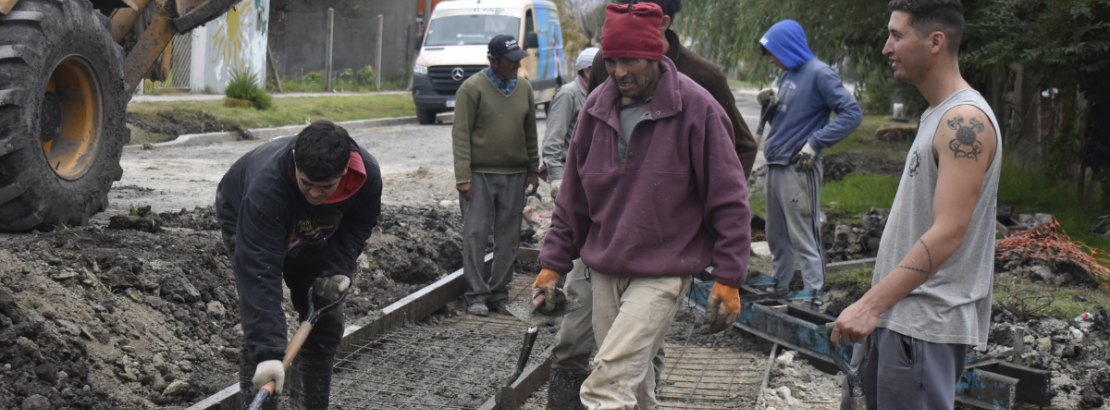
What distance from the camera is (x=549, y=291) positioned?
10.8 feet

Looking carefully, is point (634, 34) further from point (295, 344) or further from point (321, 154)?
point (295, 344)

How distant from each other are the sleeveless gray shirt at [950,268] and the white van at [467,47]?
14.6 metres

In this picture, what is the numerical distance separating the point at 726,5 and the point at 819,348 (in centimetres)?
795

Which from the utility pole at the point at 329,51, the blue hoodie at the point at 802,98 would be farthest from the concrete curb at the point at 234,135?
the blue hoodie at the point at 802,98

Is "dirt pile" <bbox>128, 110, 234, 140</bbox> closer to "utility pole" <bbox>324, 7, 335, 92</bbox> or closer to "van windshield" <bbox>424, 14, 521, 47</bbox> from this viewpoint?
"van windshield" <bbox>424, 14, 521, 47</bbox>

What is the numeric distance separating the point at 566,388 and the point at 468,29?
15.8m

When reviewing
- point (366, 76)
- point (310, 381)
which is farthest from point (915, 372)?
point (366, 76)

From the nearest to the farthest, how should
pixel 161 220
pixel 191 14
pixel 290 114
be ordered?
pixel 161 220
pixel 191 14
pixel 290 114

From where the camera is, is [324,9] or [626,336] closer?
[626,336]

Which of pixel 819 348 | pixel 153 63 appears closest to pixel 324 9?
pixel 153 63

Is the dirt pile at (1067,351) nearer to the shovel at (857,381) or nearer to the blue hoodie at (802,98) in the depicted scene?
the blue hoodie at (802,98)

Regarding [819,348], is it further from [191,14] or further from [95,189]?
[191,14]

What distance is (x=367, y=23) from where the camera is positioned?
26734 mm

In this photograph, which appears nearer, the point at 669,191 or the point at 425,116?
the point at 669,191
